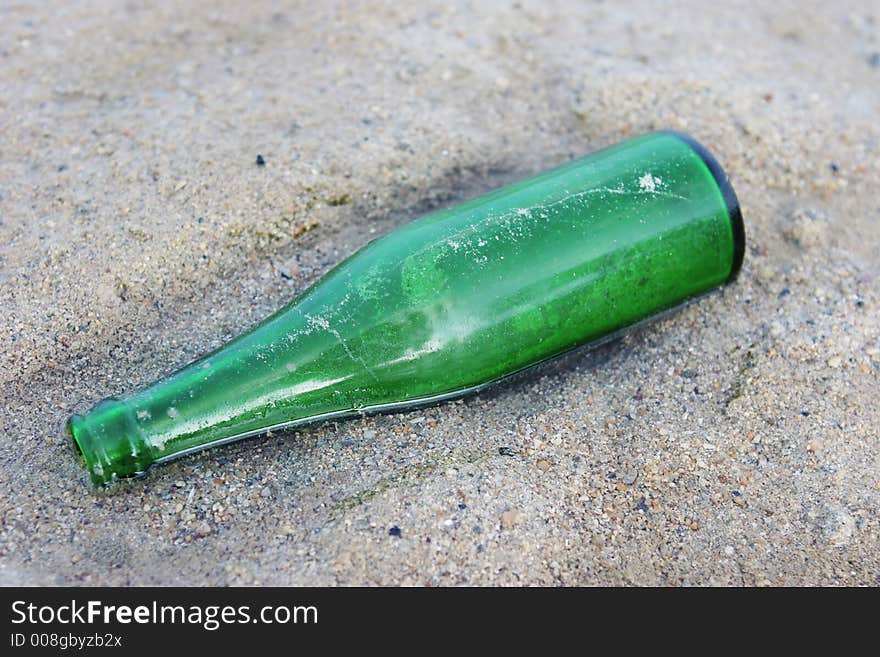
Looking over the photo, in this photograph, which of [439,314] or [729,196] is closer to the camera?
[439,314]

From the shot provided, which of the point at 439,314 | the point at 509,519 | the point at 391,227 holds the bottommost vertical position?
the point at 509,519

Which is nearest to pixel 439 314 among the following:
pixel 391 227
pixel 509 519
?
pixel 509 519

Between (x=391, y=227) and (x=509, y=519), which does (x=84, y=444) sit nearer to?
(x=509, y=519)

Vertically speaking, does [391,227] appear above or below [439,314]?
below

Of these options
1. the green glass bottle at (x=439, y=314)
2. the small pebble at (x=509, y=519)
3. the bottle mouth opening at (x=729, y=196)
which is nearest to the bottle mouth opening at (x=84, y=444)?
the green glass bottle at (x=439, y=314)

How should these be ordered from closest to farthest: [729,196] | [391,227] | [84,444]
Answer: [84,444] → [729,196] → [391,227]

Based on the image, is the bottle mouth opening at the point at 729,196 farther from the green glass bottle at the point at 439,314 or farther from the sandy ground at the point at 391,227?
the sandy ground at the point at 391,227
